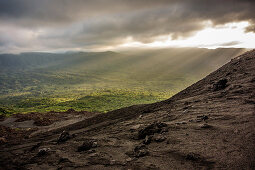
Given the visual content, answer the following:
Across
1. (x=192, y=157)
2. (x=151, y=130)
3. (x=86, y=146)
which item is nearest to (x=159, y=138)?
(x=151, y=130)

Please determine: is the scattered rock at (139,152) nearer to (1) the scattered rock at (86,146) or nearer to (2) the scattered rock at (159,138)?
(2) the scattered rock at (159,138)

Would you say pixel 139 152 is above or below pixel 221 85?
below

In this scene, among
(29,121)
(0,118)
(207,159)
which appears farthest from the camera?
(0,118)

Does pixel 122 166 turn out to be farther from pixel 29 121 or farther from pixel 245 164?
pixel 29 121

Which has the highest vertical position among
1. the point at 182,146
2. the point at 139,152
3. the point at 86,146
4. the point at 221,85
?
the point at 221,85

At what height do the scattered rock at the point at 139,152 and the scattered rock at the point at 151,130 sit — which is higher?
the scattered rock at the point at 151,130

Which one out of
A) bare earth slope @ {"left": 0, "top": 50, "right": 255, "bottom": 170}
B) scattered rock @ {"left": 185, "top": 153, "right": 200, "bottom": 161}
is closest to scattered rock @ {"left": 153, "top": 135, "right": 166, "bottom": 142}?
bare earth slope @ {"left": 0, "top": 50, "right": 255, "bottom": 170}

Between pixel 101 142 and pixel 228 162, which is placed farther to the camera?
pixel 101 142

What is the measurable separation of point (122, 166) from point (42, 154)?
6.79 meters

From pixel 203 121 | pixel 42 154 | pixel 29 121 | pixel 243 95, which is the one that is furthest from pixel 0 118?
pixel 243 95

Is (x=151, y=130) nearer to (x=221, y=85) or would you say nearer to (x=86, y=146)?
(x=86, y=146)

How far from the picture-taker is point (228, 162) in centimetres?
747

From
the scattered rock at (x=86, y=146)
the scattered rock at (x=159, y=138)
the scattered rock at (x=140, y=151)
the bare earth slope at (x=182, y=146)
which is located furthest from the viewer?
the scattered rock at (x=86, y=146)

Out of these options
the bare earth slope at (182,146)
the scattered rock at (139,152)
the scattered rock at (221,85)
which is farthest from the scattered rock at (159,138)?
the scattered rock at (221,85)
